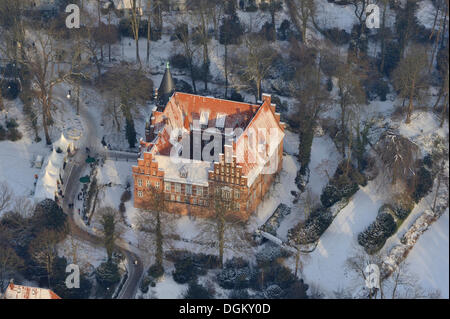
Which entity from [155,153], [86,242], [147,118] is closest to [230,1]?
[147,118]

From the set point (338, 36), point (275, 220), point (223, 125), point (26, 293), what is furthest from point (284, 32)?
point (26, 293)

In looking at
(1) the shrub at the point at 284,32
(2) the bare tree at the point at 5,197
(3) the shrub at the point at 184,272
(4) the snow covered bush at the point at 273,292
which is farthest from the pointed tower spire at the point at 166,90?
(4) the snow covered bush at the point at 273,292

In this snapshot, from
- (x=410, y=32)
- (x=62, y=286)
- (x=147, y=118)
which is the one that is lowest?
(x=62, y=286)

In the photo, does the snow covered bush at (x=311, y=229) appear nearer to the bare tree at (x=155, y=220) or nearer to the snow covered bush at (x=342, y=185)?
the snow covered bush at (x=342, y=185)

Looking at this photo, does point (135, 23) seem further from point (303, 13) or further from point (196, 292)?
point (196, 292)

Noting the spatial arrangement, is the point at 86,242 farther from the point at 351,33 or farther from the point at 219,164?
the point at 351,33

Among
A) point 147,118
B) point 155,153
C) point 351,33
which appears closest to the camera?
point 155,153

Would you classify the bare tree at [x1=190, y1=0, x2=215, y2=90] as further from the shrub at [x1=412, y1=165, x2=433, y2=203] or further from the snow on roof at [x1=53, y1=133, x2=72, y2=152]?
the shrub at [x1=412, y1=165, x2=433, y2=203]
